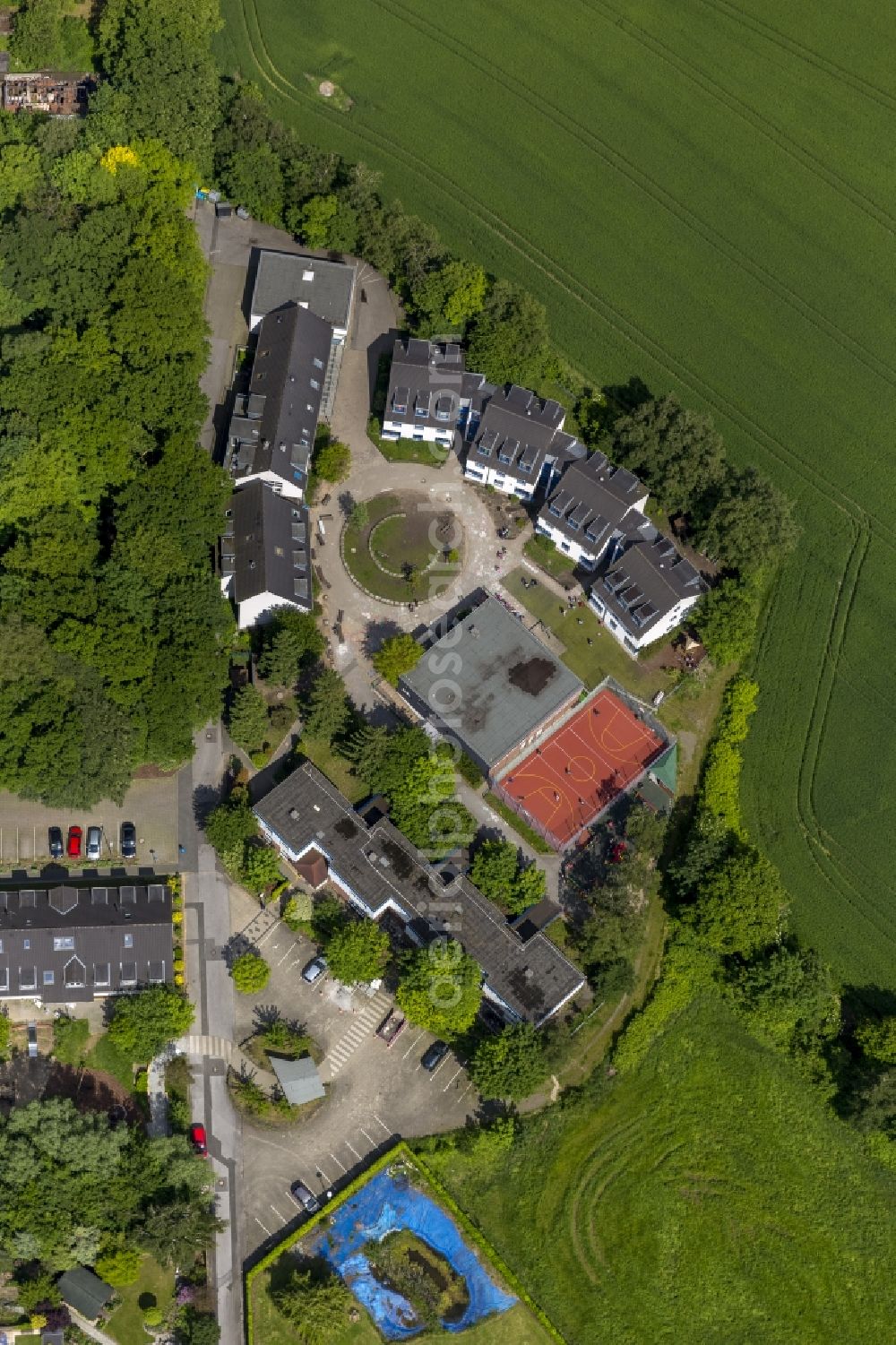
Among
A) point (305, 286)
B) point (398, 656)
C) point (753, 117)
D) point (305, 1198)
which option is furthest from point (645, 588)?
point (753, 117)

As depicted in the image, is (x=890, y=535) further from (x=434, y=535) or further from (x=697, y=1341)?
(x=697, y=1341)

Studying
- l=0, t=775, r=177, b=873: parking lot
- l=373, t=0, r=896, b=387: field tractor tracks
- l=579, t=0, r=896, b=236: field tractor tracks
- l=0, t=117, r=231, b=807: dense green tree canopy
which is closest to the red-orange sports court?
l=0, t=117, r=231, b=807: dense green tree canopy

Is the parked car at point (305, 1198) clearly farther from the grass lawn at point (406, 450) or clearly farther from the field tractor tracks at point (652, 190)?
the field tractor tracks at point (652, 190)

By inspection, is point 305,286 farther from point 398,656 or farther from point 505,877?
point 505,877

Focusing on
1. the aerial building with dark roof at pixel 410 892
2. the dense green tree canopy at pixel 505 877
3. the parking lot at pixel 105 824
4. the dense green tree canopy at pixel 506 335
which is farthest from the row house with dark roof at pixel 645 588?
the parking lot at pixel 105 824

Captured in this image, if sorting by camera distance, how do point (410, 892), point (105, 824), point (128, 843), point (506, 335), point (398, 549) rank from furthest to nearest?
point (506, 335) < point (398, 549) < point (105, 824) < point (128, 843) < point (410, 892)
